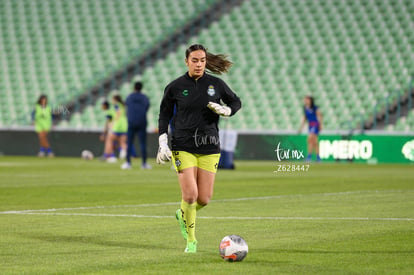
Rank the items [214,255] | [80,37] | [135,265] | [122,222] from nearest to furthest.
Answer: [135,265] < [214,255] < [122,222] < [80,37]

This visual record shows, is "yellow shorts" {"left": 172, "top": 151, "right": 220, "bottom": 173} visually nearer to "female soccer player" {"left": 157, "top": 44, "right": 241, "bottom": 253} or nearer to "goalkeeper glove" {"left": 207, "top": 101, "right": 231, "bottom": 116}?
"female soccer player" {"left": 157, "top": 44, "right": 241, "bottom": 253}

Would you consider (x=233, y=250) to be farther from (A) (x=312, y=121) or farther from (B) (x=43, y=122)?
(B) (x=43, y=122)

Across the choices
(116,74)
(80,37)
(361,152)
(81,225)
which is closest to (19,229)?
(81,225)

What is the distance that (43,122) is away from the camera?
111 ft

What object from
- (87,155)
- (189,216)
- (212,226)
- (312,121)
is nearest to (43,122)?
(87,155)

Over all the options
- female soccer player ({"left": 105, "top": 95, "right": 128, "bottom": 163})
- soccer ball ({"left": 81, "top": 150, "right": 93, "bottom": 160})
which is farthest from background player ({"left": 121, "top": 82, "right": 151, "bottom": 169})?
soccer ball ({"left": 81, "top": 150, "right": 93, "bottom": 160})

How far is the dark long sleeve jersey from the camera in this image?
28.8ft

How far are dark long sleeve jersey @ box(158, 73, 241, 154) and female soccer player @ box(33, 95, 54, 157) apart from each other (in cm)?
2545

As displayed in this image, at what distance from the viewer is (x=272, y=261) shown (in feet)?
26.0

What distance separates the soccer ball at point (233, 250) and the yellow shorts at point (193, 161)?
3.47 ft

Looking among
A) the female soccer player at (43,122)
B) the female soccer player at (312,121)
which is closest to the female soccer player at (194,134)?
the female soccer player at (312,121)

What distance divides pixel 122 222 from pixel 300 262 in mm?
4054

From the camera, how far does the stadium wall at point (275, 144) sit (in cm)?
2995

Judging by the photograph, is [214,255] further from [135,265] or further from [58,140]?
[58,140]
